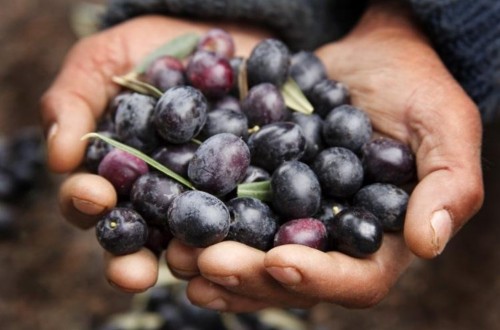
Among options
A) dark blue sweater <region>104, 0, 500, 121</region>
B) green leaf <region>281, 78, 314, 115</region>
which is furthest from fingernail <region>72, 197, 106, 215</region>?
dark blue sweater <region>104, 0, 500, 121</region>

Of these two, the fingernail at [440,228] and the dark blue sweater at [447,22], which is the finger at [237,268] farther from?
the dark blue sweater at [447,22]

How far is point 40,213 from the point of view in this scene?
2.51 m

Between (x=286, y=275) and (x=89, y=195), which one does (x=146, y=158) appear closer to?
(x=89, y=195)

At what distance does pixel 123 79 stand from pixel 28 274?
110 centimetres

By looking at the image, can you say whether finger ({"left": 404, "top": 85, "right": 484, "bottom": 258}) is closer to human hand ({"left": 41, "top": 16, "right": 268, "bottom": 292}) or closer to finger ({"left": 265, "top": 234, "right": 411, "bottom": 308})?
finger ({"left": 265, "top": 234, "right": 411, "bottom": 308})

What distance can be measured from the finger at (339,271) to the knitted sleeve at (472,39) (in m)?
0.49

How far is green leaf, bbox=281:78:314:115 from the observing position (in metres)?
1.36

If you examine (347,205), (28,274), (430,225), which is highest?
(430,225)

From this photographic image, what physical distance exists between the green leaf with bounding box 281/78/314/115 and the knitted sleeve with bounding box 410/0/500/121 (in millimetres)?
328

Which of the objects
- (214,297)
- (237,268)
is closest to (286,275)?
(237,268)

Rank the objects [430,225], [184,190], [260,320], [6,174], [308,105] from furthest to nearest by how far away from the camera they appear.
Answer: [6,174] → [260,320] → [308,105] → [184,190] → [430,225]

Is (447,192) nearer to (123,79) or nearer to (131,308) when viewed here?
(123,79)

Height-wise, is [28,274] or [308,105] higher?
[308,105]

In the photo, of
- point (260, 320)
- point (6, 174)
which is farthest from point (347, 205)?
point (6, 174)
